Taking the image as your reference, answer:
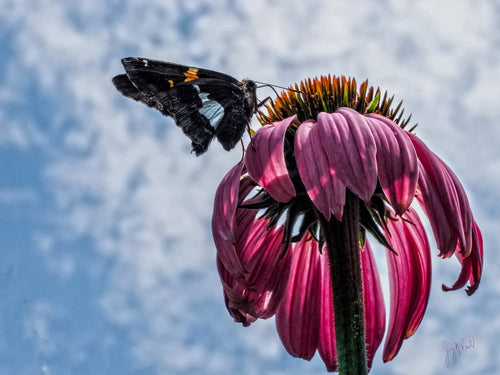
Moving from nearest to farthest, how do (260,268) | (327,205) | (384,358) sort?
(327,205)
(384,358)
(260,268)

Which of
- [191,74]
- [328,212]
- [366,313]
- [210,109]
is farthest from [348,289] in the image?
[191,74]

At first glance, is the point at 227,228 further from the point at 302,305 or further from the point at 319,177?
the point at 302,305

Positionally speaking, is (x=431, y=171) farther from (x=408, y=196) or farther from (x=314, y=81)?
(x=314, y=81)

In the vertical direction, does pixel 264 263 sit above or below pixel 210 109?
below

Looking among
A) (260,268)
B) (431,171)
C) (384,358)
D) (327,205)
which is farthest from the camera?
(260,268)

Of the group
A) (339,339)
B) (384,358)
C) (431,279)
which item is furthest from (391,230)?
(339,339)

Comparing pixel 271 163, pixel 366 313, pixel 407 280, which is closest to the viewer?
pixel 271 163

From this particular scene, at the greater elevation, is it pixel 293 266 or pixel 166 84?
pixel 166 84
